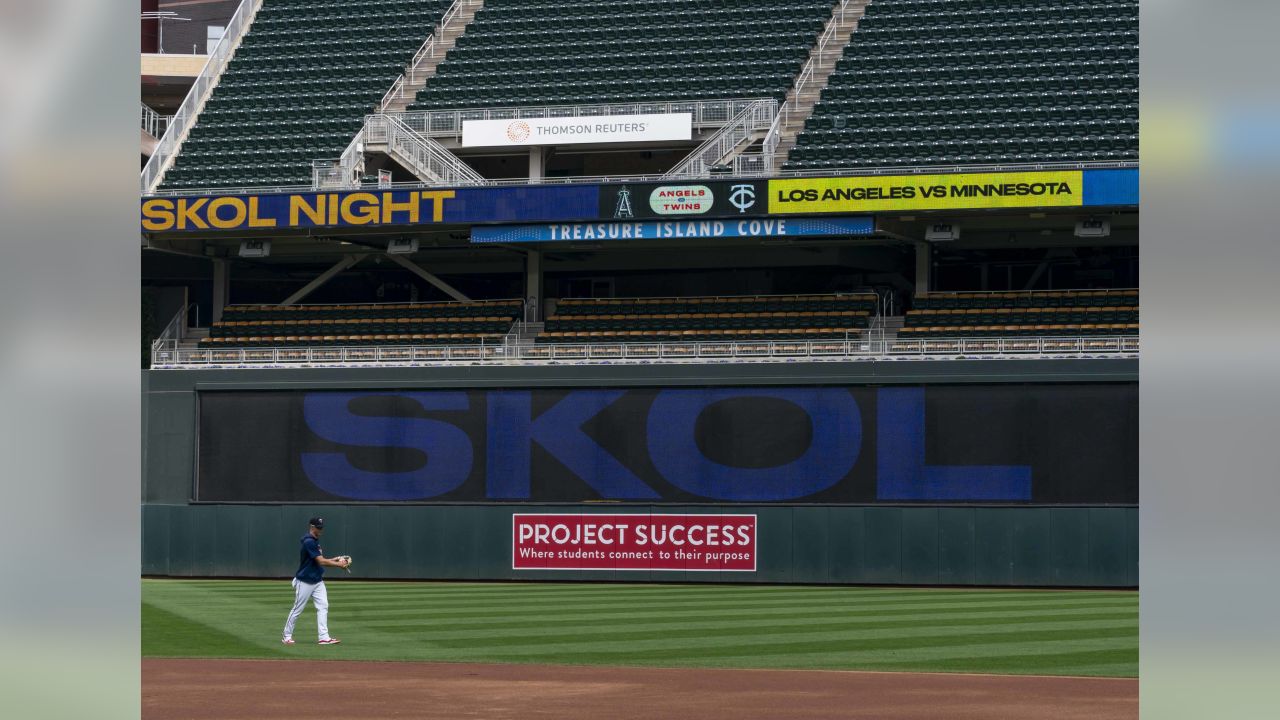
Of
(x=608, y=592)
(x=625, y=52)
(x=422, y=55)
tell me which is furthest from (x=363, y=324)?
(x=608, y=592)

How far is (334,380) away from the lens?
110 ft

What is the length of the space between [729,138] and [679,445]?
870cm

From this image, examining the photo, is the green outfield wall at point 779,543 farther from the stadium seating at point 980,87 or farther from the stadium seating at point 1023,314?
the stadium seating at point 980,87

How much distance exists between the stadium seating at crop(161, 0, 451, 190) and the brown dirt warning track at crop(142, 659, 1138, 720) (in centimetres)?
2402

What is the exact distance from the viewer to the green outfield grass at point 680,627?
17422 millimetres

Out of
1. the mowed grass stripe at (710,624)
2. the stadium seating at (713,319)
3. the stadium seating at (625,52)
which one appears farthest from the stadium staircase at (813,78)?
the mowed grass stripe at (710,624)

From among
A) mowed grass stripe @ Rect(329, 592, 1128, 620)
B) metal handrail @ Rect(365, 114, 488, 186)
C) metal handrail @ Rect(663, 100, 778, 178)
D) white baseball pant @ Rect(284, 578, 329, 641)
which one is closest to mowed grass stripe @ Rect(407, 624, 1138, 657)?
white baseball pant @ Rect(284, 578, 329, 641)

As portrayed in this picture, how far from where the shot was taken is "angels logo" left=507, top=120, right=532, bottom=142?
3806 centimetres

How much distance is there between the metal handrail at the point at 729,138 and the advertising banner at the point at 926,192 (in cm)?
324
